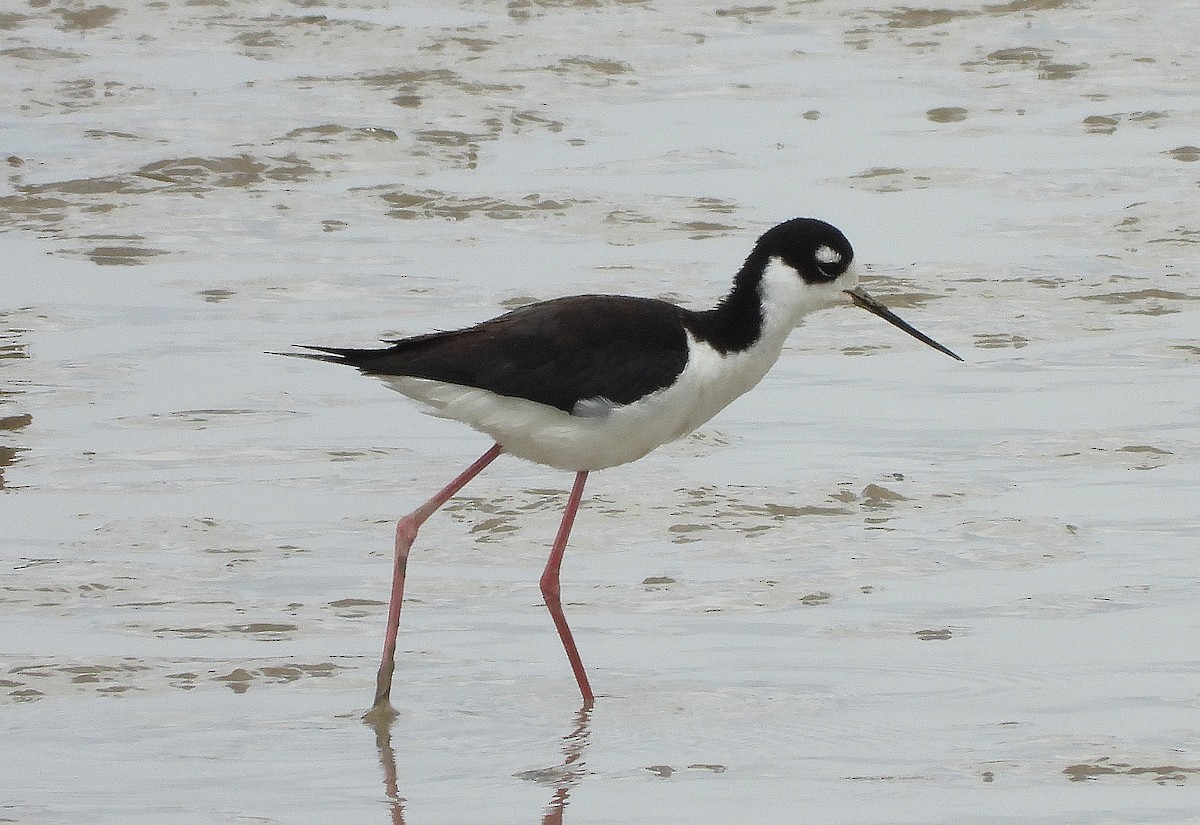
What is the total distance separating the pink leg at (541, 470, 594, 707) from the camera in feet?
19.6

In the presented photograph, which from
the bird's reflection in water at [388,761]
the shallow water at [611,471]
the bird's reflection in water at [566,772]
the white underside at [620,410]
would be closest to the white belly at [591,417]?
the white underside at [620,410]

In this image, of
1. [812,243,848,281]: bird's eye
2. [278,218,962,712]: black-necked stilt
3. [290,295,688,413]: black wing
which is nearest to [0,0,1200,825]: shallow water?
[278,218,962,712]: black-necked stilt

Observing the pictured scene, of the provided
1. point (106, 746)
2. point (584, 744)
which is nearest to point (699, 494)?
point (584, 744)

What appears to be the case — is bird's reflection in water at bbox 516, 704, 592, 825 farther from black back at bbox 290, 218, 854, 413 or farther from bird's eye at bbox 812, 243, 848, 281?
bird's eye at bbox 812, 243, 848, 281

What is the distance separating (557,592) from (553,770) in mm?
922

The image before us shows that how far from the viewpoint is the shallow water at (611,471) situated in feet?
18.1

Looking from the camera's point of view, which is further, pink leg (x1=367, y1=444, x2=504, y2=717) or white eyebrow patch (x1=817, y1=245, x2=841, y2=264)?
white eyebrow patch (x1=817, y1=245, x2=841, y2=264)

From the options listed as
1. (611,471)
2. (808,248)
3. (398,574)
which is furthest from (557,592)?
(611,471)

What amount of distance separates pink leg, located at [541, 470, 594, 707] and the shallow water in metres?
0.06

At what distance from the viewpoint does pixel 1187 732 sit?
5.48 meters

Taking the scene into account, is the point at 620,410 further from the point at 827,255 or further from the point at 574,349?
the point at 827,255

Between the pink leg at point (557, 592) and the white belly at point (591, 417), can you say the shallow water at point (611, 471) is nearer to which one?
the pink leg at point (557, 592)

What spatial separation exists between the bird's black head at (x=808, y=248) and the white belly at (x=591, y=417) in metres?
0.26

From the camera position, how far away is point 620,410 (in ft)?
20.2
